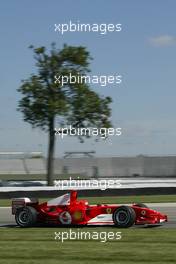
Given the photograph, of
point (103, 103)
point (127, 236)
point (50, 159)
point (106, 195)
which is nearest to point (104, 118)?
point (103, 103)

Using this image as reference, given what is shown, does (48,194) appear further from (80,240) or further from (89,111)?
(80,240)

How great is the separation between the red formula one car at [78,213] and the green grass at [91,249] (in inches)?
22.7

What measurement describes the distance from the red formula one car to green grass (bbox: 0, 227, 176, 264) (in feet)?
1.89

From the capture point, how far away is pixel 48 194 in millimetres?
28406

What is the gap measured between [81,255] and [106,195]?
1890 centimetres

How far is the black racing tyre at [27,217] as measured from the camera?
15608mm
